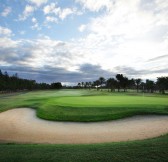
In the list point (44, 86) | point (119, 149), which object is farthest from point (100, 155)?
point (44, 86)

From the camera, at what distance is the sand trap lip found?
44.6 feet

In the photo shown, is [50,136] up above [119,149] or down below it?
below

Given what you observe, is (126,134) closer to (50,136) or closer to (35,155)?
(50,136)

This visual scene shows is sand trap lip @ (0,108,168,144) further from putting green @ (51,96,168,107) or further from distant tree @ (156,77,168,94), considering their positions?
distant tree @ (156,77,168,94)

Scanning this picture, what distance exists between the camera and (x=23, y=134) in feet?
49.4

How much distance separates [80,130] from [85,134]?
1.12 meters

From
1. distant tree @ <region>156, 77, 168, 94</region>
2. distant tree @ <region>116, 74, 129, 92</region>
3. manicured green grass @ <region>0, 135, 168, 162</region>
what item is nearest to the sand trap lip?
manicured green grass @ <region>0, 135, 168, 162</region>

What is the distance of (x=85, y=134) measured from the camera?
14664 mm

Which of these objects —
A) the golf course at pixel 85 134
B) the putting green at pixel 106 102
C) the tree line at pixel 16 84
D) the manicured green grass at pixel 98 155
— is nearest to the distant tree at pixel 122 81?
the tree line at pixel 16 84

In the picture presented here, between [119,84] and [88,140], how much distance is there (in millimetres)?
121320

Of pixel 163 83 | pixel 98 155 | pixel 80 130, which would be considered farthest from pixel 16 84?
pixel 98 155

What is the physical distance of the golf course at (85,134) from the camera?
768 cm

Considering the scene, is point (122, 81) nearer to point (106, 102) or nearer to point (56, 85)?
point (56, 85)

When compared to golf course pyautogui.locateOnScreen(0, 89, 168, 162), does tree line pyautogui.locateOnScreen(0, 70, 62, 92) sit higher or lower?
higher
